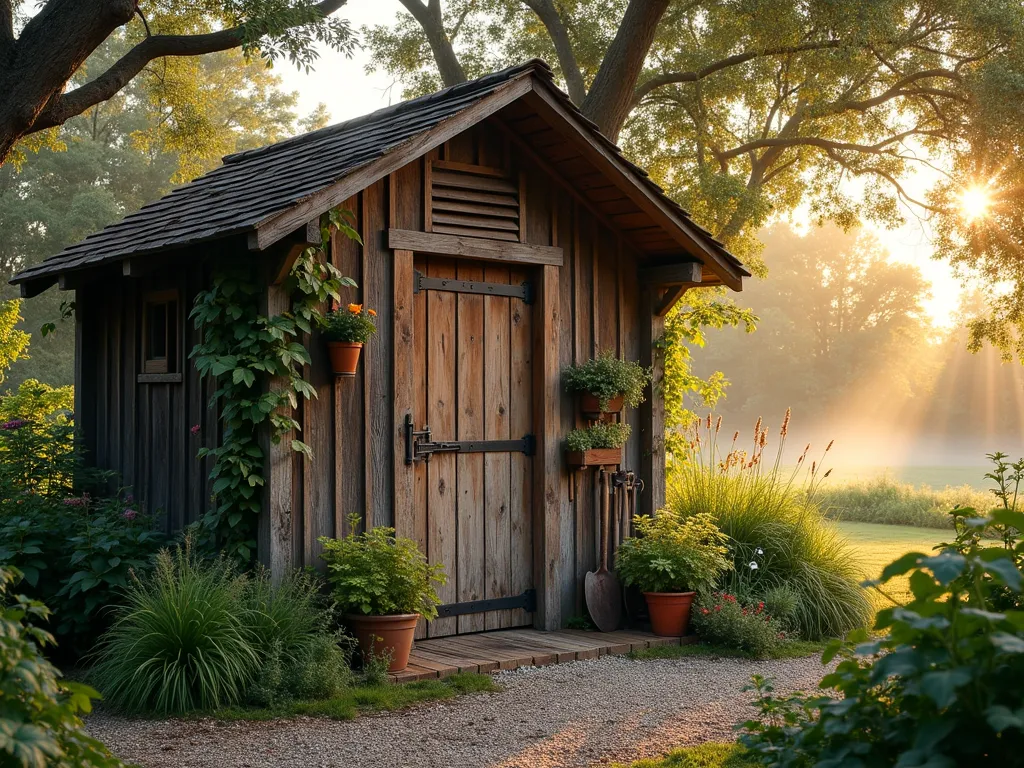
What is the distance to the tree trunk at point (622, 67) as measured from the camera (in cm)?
1312

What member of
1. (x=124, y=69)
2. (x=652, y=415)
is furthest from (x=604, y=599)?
(x=124, y=69)

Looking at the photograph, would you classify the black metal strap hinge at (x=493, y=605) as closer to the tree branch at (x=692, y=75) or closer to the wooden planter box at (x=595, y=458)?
the wooden planter box at (x=595, y=458)

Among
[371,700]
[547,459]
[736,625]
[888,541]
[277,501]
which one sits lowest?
[888,541]

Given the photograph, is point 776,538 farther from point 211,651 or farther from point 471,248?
point 211,651

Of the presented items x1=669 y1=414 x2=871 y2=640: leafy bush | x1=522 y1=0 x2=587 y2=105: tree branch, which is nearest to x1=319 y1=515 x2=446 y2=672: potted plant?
Answer: x1=669 y1=414 x2=871 y2=640: leafy bush

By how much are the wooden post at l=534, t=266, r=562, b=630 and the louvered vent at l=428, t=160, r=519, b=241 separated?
20.8 inches

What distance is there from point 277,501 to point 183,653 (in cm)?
113

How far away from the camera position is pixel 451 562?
759cm

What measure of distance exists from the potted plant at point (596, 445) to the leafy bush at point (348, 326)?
6.55ft

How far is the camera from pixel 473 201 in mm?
7680

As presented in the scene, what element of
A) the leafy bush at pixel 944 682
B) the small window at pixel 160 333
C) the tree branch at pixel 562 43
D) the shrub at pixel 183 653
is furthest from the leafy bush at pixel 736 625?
the tree branch at pixel 562 43

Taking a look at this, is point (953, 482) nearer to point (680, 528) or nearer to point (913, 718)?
point (680, 528)

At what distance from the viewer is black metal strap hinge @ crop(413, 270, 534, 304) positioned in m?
7.49

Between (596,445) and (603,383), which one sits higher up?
(603,383)
